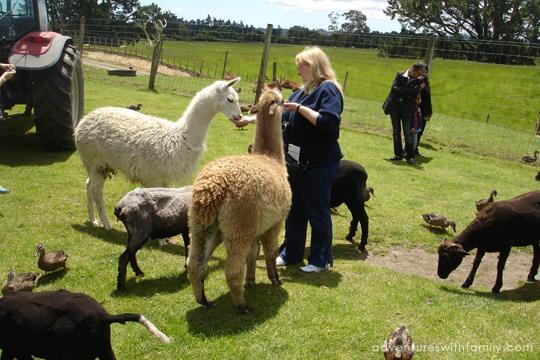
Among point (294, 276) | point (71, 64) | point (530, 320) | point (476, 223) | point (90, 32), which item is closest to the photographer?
point (530, 320)

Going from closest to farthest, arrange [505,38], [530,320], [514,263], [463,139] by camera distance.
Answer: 1. [530,320]
2. [514,263]
3. [463,139]
4. [505,38]

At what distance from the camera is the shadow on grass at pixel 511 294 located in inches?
227

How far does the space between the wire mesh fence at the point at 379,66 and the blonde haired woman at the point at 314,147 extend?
→ 9.72 metres

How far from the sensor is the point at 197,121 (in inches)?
272

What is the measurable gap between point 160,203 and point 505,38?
52.6m

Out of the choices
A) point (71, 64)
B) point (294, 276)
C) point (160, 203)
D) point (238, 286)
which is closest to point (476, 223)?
point (294, 276)

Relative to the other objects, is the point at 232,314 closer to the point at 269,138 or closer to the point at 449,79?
the point at 269,138

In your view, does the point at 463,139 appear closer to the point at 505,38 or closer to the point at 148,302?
the point at 148,302

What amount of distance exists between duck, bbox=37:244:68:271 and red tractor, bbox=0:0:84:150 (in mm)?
4564

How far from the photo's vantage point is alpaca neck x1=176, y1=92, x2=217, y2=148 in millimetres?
6855

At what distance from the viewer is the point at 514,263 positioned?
7.22 m

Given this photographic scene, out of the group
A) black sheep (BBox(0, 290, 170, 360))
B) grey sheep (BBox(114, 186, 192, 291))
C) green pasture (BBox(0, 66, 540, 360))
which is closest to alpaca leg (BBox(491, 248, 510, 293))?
green pasture (BBox(0, 66, 540, 360))

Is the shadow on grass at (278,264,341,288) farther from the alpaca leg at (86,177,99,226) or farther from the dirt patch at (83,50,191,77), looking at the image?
the dirt patch at (83,50,191,77)

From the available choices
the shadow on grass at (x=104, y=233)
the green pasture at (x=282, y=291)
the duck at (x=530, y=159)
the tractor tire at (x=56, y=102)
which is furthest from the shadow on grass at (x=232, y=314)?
the duck at (x=530, y=159)
